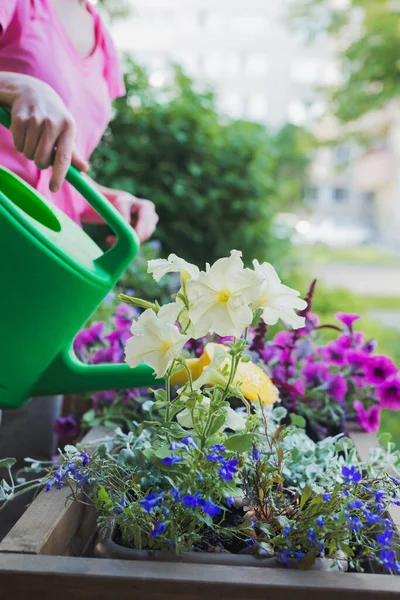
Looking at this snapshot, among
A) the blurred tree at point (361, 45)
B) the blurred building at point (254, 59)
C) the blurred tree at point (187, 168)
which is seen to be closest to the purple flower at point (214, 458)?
the blurred tree at point (187, 168)

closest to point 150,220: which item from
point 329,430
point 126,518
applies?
point 329,430

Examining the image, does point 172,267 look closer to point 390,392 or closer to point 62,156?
point 62,156

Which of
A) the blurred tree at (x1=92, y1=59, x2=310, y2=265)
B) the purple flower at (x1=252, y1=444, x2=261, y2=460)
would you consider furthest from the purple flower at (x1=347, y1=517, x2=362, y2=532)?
the blurred tree at (x1=92, y1=59, x2=310, y2=265)

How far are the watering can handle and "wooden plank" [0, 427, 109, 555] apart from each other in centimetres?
32

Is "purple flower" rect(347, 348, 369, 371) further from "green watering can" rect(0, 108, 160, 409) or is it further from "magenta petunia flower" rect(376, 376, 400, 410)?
"green watering can" rect(0, 108, 160, 409)

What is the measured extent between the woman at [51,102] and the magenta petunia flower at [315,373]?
0.44 meters

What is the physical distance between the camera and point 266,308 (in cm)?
75

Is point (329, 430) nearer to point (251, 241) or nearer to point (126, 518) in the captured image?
point (126, 518)

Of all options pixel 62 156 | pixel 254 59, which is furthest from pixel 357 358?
pixel 254 59

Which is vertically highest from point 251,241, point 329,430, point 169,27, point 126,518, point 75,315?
point 169,27

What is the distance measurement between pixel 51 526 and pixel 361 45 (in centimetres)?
690

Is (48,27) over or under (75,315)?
over

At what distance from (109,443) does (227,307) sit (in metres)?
0.43

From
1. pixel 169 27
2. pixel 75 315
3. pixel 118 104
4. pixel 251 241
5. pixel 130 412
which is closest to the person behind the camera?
pixel 75 315
